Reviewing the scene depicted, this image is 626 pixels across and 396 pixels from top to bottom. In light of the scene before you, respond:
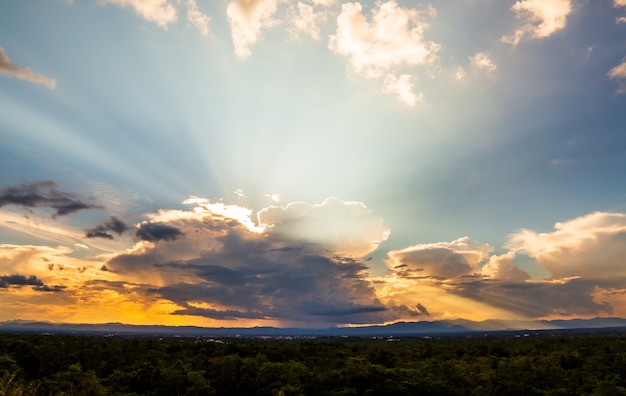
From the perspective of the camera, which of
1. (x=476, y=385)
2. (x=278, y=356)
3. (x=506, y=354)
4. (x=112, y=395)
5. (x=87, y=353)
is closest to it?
(x=112, y=395)

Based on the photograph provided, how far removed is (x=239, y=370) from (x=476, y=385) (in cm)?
3835

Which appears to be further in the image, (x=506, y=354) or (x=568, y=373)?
(x=506, y=354)

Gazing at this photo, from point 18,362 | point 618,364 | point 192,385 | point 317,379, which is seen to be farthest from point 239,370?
point 618,364

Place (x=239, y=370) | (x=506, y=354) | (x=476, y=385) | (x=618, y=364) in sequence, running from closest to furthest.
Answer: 1. (x=476, y=385)
2. (x=239, y=370)
3. (x=618, y=364)
4. (x=506, y=354)

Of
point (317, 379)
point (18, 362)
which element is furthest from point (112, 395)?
point (18, 362)

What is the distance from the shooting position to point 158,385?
227 feet

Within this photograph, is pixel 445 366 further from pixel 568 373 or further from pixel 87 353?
pixel 87 353

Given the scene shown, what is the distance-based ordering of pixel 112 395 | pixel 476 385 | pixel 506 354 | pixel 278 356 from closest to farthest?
pixel 112 395, pixel 476 385, pixel 278 356, pixel 506 354

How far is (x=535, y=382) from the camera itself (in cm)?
6875

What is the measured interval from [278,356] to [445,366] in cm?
5191

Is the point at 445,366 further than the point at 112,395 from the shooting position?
Yes

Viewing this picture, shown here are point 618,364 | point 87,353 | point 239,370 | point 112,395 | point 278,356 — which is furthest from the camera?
point 278,356

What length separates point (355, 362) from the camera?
2933 inches

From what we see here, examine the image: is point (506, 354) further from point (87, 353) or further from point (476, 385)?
point (87, 353)
